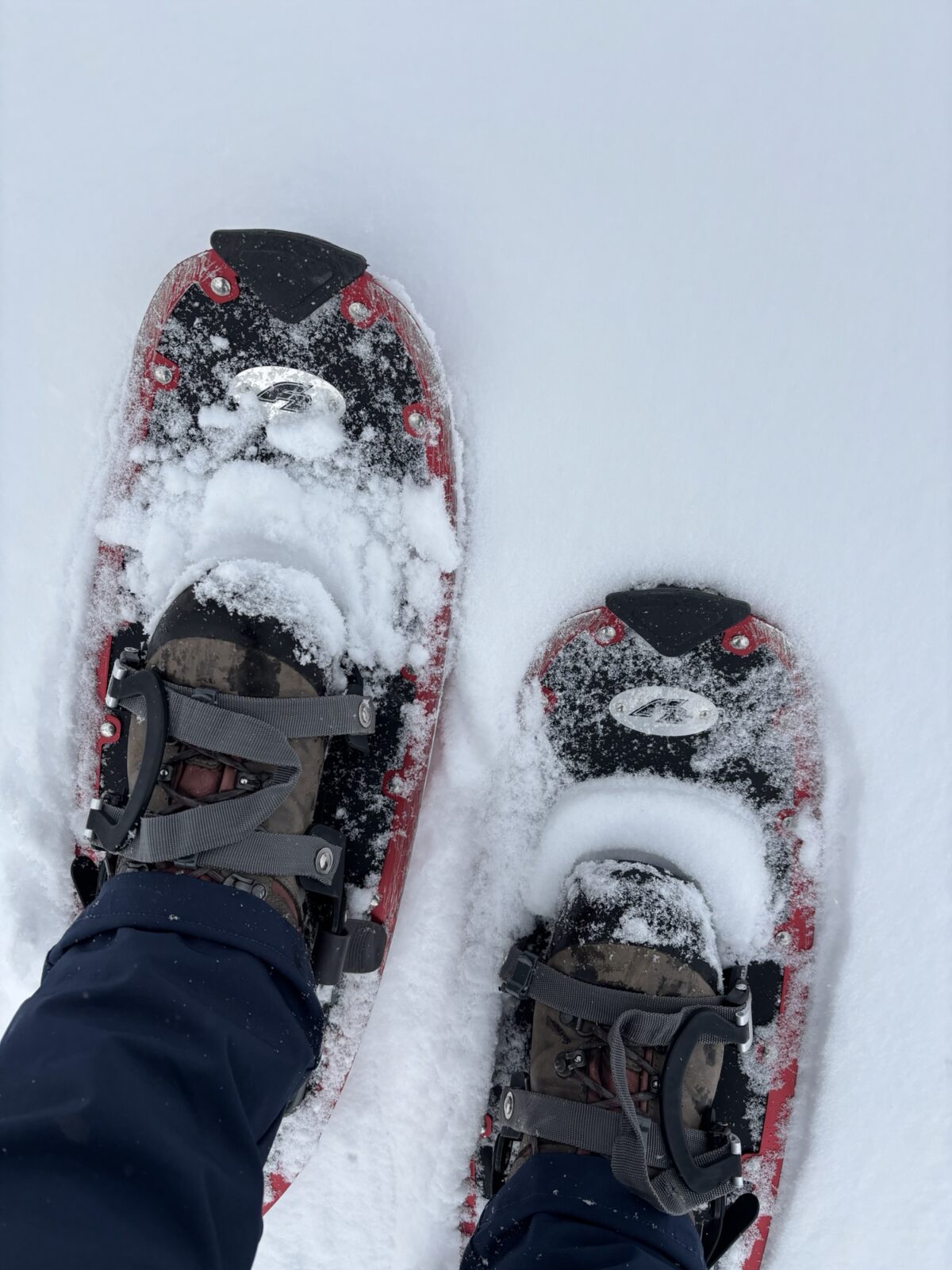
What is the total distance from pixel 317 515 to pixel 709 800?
80 centimetres

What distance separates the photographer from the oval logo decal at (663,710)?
139 cm

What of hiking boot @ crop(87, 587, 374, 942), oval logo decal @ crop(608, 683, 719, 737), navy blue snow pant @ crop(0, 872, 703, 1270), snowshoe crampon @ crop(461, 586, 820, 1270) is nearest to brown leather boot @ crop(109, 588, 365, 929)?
hiking boot @ crop(87, 587, 374, 942)

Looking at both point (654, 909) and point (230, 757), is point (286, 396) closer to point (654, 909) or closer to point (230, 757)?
point (230, 757)

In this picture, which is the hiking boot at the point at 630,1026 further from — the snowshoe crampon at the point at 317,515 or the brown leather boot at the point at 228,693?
the brown leather boot at the point at 228,693

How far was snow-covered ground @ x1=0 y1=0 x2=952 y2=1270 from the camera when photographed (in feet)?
4.52

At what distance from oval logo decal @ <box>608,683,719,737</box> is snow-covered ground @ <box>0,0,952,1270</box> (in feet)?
0.57

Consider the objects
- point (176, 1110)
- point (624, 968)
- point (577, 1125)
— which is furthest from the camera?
point (624, 968)

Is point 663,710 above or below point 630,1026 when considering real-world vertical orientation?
above

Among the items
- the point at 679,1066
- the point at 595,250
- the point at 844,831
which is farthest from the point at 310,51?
the point at 679,1066

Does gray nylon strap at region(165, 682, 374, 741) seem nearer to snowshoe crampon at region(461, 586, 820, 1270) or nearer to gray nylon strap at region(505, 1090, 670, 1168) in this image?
snowshoe crampon at region(461, 586, 820, 1270)

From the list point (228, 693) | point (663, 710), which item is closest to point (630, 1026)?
point (663, 710)

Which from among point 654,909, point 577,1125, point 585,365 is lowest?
point 577,1125

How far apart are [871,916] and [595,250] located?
1201mm

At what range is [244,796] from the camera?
1223 millimetres
